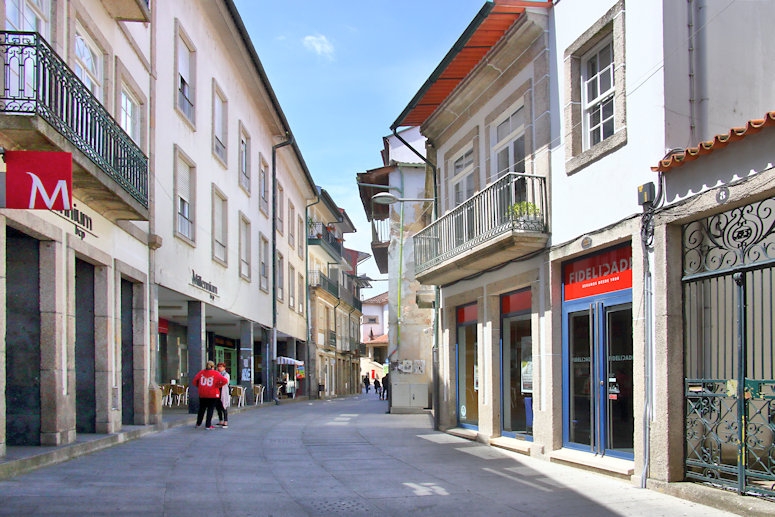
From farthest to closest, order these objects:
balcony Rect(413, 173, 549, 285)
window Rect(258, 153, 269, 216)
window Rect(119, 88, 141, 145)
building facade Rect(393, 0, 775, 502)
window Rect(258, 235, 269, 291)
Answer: window Rect(258, 235, 269, 291) → window Rect(258, 153, 269, 216) → window Rect(119, 88, 141, 145) → balcony Rect(413, 173, 549, 285) → building facade Rect(393, 0, 775, 502)

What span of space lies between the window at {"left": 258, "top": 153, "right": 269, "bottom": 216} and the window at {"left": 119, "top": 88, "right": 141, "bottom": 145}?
517 inches

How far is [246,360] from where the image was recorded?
27188mm

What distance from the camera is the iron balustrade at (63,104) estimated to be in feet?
32.6

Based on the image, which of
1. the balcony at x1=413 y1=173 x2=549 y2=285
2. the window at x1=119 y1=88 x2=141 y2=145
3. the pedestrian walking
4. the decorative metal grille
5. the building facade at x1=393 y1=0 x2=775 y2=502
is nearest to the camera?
the decorative metal grille

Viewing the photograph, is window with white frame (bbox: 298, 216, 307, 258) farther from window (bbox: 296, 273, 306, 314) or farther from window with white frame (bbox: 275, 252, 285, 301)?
window with white frame (bbox: 275, 252, 285, 301)

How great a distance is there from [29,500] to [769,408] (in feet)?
23.9

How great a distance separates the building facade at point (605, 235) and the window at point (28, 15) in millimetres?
6648

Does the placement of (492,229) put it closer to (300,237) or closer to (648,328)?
(648,328)

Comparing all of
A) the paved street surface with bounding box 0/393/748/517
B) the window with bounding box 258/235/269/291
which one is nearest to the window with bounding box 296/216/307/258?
the window with bounding box 258/235/269/291

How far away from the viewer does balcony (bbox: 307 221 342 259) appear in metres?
43.6

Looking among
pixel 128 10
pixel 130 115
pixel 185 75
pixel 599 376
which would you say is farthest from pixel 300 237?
pixel 599 376

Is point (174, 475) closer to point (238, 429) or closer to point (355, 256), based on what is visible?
point (238, 429)

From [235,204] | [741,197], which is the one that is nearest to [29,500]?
[741,197]

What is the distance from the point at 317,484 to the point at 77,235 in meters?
5.79
